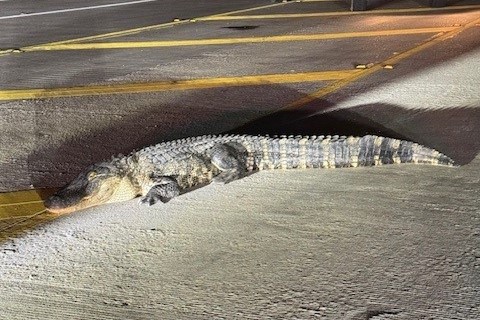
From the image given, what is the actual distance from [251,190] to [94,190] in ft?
3.66

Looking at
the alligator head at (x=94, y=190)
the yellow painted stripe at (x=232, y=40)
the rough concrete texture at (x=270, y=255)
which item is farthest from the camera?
the yellow painted stripe at (x=232, y=40)

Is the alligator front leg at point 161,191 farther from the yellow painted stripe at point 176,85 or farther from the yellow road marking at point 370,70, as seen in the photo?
the yellow painted stripe at point 176,85

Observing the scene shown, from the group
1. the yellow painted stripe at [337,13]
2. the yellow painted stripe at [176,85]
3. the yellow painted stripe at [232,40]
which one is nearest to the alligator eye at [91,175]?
the yellow painted stripe at [176,85]

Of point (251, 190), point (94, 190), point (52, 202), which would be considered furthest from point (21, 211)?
point (251, 190)

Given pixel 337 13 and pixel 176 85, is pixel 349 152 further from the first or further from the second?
pixel 337 13

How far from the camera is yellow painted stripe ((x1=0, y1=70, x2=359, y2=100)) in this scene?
26.0 ft

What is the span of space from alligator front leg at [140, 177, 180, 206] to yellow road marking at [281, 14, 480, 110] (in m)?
2.46

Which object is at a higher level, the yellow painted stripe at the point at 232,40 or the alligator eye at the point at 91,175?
the alligator eye at the point at 91,175

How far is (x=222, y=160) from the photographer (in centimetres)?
494

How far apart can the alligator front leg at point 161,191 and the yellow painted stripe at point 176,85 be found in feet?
10.9

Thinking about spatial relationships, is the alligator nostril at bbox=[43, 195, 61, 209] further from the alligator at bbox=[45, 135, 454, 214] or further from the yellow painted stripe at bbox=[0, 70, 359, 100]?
the yellow painted stripe at bbox=[0, 70, 359, 100]

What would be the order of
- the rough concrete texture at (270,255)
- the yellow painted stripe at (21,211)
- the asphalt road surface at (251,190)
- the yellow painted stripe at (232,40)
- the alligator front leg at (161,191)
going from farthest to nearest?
1. the yellow painted stripe at (232,40)
2. the alligator front leg at (161,191)
3. the yellow painted stripe at (21,211)
4. the asphalt road surface at (251,190)
5. the rough concrete texture at (270,255)

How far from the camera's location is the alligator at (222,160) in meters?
4.70

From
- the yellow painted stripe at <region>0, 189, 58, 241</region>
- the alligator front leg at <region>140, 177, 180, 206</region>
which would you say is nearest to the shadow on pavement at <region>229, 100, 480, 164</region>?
the alligator front leg at <region>140, 177, 180, 206</region>
